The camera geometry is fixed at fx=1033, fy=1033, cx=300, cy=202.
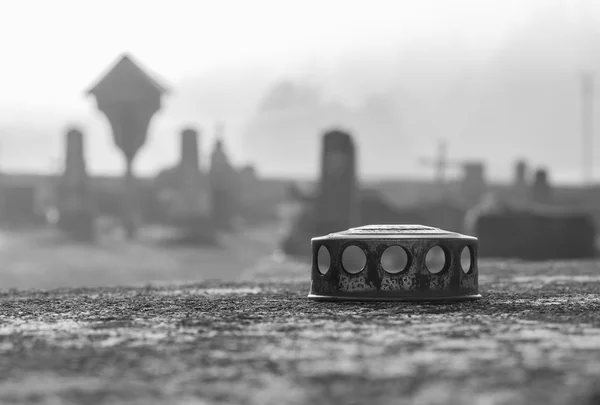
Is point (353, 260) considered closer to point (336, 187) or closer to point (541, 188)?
point (336, 187)

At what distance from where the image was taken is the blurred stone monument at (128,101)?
32.5m

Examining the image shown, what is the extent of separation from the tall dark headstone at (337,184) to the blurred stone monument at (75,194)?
11.9 m

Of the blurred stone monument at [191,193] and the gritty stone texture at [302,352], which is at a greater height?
the blurred stone monument at [191,193]

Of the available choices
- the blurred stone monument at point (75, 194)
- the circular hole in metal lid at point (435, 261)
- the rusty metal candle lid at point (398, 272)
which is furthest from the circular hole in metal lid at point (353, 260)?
the blurred stone monument at point (75, 194)

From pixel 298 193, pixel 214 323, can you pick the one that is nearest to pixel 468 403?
pixel 214 323

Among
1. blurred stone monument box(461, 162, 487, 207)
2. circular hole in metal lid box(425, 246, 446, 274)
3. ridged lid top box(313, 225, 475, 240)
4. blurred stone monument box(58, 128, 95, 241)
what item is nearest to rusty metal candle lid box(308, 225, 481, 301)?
ridged lid top box(313, 225, 475, 240)

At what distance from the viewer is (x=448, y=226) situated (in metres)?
31.9

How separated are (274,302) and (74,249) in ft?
77.7

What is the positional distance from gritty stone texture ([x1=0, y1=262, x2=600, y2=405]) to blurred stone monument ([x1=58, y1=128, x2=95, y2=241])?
25.9 metres

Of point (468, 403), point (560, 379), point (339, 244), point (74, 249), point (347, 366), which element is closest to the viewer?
point (468, 403)

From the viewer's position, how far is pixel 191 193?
3384cm

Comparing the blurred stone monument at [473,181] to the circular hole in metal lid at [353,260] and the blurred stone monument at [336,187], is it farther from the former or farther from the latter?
the circular hole in metal lid at [353,260]

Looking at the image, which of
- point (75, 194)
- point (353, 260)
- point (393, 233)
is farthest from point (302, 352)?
point (75, 194)

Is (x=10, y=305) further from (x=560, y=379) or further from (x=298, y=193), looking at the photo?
(x=298, y=193)
